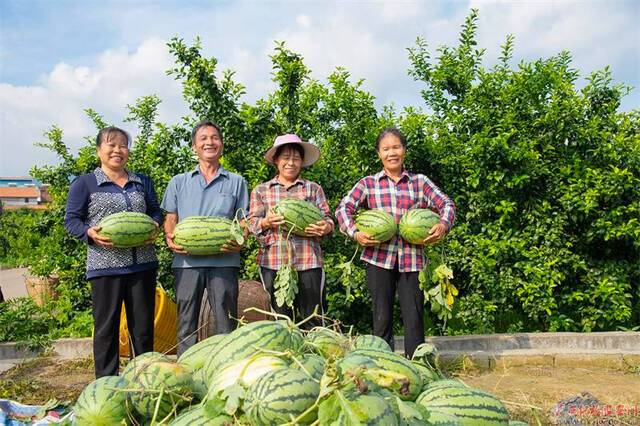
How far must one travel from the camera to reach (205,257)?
4.44 m

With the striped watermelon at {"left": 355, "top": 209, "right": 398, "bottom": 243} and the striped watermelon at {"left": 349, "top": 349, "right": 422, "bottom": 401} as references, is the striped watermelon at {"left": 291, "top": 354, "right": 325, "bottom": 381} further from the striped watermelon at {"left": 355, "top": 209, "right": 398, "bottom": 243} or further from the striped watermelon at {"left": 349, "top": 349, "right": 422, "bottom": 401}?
the striped watermelon at {"left": 355, "top": 209, "right": 398, "bottom": 243}

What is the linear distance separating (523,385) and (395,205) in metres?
2.18

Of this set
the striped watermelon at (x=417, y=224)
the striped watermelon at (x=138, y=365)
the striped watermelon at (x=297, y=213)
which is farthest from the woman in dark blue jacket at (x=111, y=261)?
the striped watermelon at (x=138, y=365)

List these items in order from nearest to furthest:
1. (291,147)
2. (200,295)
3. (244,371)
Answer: (244,371)
(200,295)
(291,147)

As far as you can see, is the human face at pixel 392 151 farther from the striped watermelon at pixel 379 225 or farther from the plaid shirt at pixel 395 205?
the striped watermelon at pixel 379 225

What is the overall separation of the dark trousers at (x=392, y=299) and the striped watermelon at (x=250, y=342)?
8.93 ft

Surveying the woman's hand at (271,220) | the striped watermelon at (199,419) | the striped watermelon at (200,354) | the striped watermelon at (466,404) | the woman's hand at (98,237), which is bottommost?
the striped watermelon at (466,404)

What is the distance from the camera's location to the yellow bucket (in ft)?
18.6

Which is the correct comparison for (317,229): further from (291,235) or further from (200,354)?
(200,354)

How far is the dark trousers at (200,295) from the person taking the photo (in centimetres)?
442

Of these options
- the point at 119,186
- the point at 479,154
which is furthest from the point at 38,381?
the point at 479,154

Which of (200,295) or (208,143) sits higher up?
(208,143)

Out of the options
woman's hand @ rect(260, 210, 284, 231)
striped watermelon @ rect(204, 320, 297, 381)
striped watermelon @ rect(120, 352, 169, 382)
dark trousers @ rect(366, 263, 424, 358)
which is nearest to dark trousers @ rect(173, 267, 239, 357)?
woman's hand @ rect(260, 210, 284, 231)

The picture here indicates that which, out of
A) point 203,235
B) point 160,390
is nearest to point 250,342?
point 160,390
